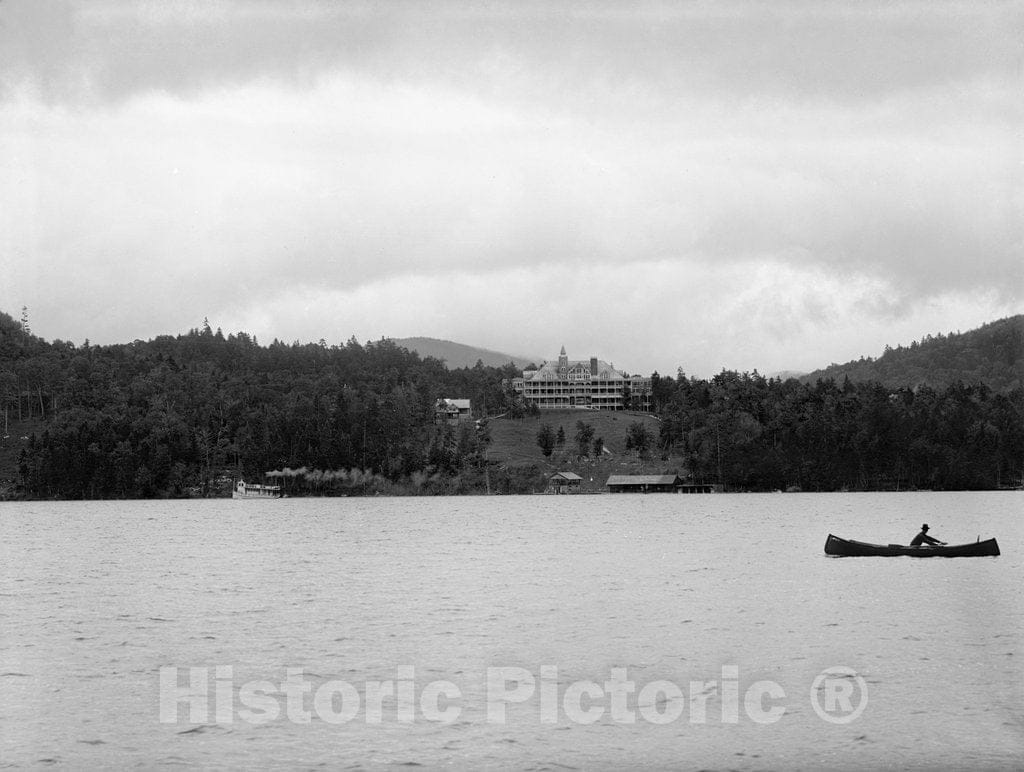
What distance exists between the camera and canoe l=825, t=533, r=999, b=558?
64.7 meters

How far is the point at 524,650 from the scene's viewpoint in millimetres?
36344

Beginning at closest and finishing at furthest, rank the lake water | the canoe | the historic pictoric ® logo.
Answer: the lake water
the historic pictoric ® logo
the canoe

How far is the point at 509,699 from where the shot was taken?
29.0m

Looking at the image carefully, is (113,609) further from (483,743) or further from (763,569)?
(763,569)

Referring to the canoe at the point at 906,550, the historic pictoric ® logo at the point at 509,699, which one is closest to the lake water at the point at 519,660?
the historic pictoric ® logo at the point at 509,699

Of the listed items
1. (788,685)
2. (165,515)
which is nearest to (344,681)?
(788,685)

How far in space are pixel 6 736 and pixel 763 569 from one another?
46654 millimetres

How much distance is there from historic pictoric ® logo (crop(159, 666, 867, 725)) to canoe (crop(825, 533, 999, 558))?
34006 mm

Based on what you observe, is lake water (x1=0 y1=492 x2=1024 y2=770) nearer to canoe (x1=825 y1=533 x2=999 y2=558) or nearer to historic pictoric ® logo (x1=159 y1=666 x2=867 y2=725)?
historic pictoric ® logo (x1=159 y1=666 x2=867 y2=725)

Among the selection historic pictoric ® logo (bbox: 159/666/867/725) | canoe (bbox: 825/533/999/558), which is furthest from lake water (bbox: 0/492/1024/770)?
canoe (bbox: 825/533/999/558)

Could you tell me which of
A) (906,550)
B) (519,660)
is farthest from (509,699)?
(906,550)

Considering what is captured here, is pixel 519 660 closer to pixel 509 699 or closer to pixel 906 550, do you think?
pixel 509 699

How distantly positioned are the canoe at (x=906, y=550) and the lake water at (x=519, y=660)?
1049mm

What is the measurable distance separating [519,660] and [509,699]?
5.53 metres
